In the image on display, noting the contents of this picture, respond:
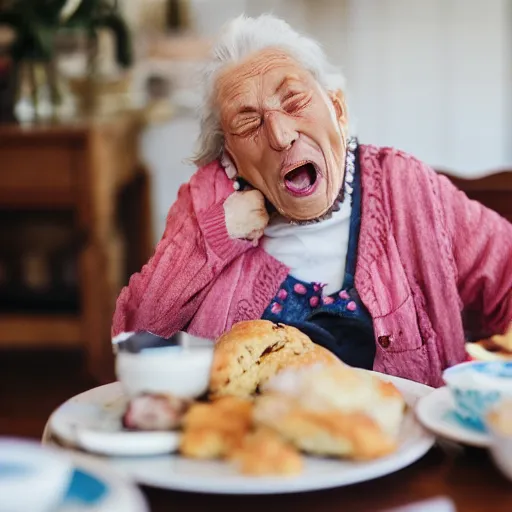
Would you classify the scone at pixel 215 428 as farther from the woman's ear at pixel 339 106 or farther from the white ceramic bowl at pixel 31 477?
the woman's ear at pixel 339 106

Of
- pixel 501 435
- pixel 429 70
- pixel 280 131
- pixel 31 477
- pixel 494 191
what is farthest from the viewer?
pixel 429 70

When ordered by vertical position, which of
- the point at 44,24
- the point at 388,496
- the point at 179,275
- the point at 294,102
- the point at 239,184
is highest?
the point at 44,24

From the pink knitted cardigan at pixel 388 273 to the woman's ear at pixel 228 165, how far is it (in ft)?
0.03

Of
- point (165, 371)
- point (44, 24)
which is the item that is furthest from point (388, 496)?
point (44, 24)

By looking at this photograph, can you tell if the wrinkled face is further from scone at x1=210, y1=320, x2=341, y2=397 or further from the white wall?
the white wall

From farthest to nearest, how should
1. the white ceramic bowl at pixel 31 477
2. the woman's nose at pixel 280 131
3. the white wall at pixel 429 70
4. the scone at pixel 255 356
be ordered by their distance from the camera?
1. the white wall at pixel 429 70
2. the woman's nose at pixel 280 131
3. the scone at pixel 255 356
4. the white ceramic bowl at pixel 31 477

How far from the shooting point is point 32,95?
268 centimetres

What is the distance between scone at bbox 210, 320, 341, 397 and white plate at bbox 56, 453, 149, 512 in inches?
7.6

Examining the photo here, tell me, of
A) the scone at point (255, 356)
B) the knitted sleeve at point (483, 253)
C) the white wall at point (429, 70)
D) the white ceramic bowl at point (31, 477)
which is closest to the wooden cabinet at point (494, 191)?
the knitted sleeve at point (483, 253)

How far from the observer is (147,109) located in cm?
306

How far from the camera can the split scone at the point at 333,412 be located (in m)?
0.73

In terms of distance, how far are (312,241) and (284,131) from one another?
0.52 ft

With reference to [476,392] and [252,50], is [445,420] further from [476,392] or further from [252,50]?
[252,50]

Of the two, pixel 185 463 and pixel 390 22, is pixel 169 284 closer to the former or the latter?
pixel 185 463
